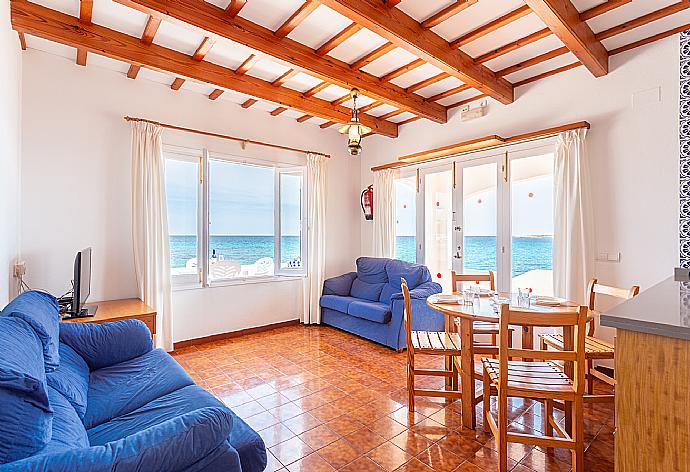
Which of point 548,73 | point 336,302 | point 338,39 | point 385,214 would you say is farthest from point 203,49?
point 548,73

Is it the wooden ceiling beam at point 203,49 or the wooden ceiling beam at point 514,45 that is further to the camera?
the wooden ceiling beam at point 203,49

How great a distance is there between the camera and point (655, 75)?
3.09 m

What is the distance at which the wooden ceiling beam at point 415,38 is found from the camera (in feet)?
8.21

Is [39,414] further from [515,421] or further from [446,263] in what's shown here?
[446,263]

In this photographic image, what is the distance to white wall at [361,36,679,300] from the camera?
3023mm

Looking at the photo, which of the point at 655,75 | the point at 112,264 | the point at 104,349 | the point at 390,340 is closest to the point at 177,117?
the point at 112,264

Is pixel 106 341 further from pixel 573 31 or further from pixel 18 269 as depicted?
pixel 573 31

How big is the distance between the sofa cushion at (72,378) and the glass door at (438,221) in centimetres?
401

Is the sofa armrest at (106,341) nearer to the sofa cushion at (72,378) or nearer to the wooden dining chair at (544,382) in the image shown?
the sofa cushion at (72,378)

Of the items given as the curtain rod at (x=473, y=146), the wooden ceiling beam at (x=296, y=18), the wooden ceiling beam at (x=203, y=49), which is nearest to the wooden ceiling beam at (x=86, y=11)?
the wooden ceiling beam at (x=203, y=49)

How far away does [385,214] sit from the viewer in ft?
18.0

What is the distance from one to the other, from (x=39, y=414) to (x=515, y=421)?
2708 mm

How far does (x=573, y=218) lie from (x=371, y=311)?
2384 millimetres

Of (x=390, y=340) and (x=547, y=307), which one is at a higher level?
(x=547, y=307)
